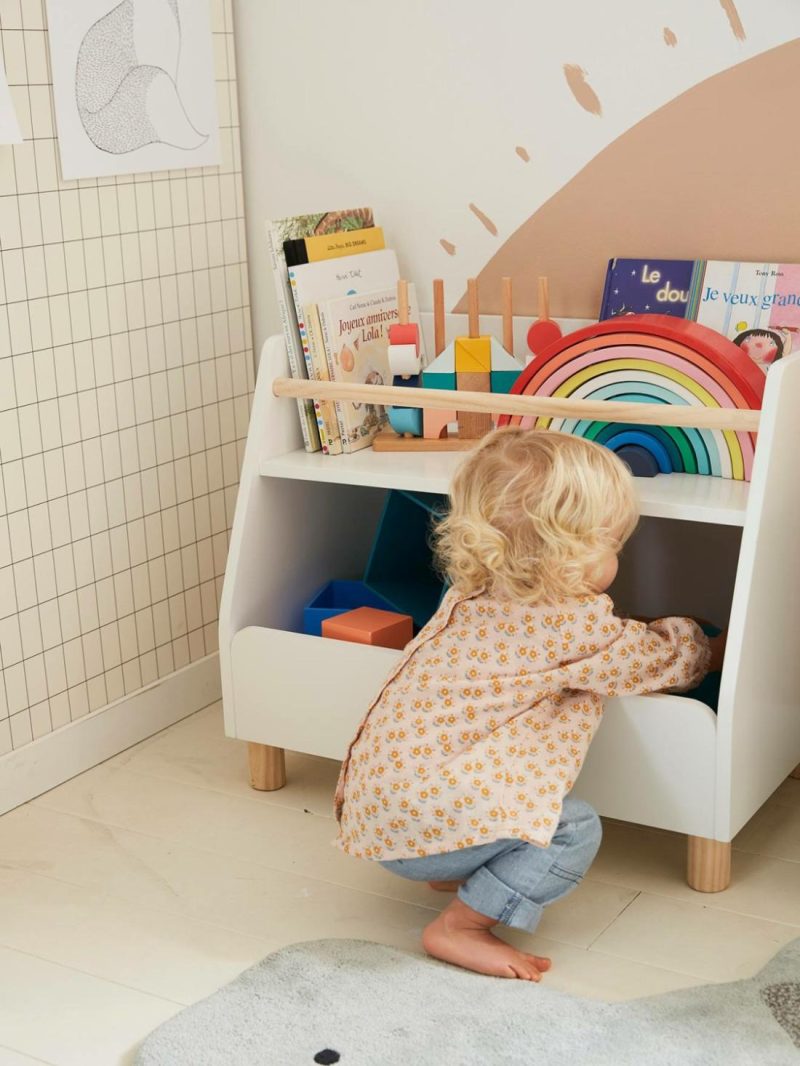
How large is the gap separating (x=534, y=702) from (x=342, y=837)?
27 cm

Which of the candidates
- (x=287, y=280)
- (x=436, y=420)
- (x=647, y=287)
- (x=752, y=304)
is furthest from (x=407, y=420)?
(x=752, y=304)

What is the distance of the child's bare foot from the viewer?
141 cm

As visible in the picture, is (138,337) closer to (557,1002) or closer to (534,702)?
(534,702)

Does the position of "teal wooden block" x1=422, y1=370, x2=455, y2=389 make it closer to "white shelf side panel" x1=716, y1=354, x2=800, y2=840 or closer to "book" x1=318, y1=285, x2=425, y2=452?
"book" x1=318, y1=285, x2=425, y2=452

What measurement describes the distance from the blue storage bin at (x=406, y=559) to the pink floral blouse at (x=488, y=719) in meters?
0.37

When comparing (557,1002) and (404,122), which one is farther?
(404,122)

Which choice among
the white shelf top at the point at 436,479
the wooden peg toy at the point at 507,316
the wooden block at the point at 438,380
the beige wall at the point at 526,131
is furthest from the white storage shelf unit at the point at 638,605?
the beige wall at the point at 526,131

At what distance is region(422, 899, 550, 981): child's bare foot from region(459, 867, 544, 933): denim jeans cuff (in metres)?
0.02

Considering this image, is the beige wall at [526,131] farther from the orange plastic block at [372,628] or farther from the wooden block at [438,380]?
the orange plastic block at [372,628]

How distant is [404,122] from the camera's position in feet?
6.43

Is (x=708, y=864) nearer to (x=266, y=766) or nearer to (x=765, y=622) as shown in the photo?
(x=765, y=622)

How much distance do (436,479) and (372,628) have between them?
0.22 metres

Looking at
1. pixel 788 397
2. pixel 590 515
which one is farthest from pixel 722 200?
Answer: pixel 590 515

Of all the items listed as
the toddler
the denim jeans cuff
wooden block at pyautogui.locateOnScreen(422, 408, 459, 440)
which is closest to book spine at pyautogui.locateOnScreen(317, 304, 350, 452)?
wooden block at pyautogui.locateOnScreen(422, 408, 459, 440)
